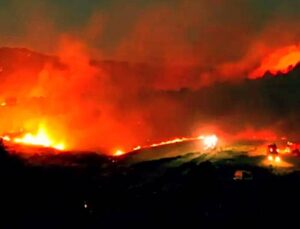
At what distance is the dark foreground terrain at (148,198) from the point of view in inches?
1634

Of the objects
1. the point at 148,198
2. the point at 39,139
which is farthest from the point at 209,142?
the point at 148,198

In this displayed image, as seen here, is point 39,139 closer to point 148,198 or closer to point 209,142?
point 209,142

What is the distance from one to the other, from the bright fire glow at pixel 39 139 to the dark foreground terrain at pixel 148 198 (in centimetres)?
2365

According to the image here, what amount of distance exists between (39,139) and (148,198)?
47.1 m

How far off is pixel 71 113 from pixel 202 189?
2956 inches

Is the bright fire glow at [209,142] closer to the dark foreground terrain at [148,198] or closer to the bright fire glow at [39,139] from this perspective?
the dark foreground terrain at [148,198]

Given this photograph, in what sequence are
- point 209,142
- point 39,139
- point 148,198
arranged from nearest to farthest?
point 148,198 → point 209,142 → point 39,139

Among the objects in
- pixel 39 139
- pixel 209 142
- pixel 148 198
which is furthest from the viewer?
pixel 39 139

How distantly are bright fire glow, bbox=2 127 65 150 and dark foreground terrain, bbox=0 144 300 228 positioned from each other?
23.6m

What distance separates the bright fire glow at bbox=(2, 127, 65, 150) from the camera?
276ft

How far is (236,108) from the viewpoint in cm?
18462

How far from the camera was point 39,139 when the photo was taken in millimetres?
92125

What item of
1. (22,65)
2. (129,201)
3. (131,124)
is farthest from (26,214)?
(22,65)

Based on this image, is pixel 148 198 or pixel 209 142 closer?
pixel 148 198
